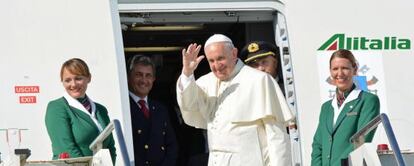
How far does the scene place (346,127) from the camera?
601cm

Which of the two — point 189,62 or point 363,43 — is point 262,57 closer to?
point 363,43

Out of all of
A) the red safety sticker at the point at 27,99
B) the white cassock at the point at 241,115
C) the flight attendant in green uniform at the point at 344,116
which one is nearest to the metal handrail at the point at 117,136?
the white cassock at the point at 241,115

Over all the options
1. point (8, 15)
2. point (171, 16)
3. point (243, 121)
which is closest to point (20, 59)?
point (8, 15)

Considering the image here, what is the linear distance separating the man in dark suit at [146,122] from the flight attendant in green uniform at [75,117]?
525 mm

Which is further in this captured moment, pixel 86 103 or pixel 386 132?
pixel 86 103

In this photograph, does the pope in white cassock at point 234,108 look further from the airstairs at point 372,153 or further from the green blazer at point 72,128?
the green blazer at point 72,128

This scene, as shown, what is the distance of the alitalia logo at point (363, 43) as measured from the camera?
22.3 feet

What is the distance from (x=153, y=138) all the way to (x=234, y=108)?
4.06ft

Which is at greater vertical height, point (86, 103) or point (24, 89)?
point (24, 89)

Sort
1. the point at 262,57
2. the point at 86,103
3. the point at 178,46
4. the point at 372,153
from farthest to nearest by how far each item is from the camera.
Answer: the point at 178,46 → the point at 262,57 → the point at 86,103 → the point at 372,153

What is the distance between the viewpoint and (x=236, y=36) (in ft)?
27.3

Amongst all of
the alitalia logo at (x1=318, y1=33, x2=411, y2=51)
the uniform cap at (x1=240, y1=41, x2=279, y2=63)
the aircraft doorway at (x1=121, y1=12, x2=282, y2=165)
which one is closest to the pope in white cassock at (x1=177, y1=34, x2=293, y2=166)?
the uniform cap at (x1=240, y1=41, x2=279, y2=63)

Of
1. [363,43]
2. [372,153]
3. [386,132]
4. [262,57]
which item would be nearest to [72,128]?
[262,57]

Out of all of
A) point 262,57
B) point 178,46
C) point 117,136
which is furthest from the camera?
point 178,46
